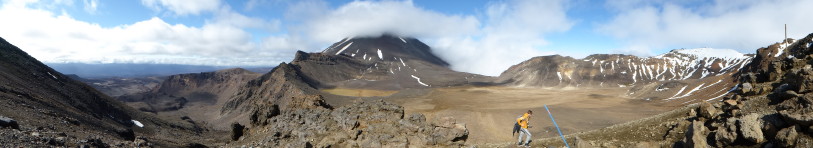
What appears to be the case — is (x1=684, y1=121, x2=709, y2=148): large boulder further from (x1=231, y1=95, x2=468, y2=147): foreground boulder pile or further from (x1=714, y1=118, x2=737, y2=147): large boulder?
(x1=231, y1=95, x2=468, y2=147): foreground boulder pile

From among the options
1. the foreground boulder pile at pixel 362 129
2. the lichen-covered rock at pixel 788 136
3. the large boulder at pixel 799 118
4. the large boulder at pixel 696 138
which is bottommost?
the foreground boulder pile at pixel 362 129

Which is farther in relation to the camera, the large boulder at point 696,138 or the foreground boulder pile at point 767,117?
the large boulder at point 696,138

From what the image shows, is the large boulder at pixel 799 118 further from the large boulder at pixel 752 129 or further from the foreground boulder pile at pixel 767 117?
the large boulder at pixel 752 129

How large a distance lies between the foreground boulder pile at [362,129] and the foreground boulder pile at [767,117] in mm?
8188

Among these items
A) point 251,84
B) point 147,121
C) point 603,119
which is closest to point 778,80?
point 603,119

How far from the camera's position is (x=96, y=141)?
50.5 ft

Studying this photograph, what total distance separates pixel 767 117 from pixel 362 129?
46.5 ft

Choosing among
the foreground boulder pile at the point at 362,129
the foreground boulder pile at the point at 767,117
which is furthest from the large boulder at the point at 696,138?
the foreground boulder pile at the point at 362,129

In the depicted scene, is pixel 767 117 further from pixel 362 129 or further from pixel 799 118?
pixel 362 129

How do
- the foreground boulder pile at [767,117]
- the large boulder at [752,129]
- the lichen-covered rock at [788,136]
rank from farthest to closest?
1. the large boulder at [752,129]
2. the foreground boulder pile at [767,117]
3. the lichen-covered rock at [788,136]

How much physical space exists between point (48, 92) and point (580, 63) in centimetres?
13743

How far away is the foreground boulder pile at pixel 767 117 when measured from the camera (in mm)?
9039

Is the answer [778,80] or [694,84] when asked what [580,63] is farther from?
[778,80]

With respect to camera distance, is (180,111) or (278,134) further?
(180,111)
